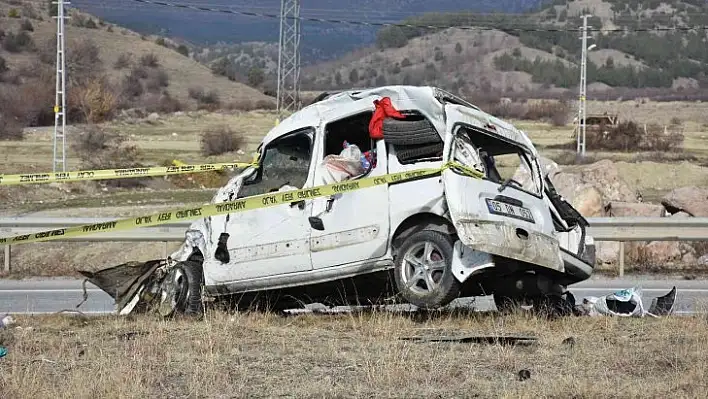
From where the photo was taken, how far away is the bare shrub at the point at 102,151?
40250mm

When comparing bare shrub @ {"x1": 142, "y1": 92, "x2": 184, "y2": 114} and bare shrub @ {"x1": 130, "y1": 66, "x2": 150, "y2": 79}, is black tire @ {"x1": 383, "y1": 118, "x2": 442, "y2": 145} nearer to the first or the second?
bare shrub @ {"x1": 142, "y1": 92, "x2": 184, "y2": 114}

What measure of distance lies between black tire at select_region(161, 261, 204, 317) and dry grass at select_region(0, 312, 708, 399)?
23.1 inches

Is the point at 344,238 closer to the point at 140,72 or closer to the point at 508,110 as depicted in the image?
the point at 508,110

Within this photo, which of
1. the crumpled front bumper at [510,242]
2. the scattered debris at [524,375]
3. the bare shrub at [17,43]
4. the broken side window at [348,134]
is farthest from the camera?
the bare shrub at [17,43]

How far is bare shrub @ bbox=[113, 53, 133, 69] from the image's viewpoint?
298ft

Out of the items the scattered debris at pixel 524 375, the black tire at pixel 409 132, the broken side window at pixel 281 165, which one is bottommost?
the scattered debris at pixel 524 375

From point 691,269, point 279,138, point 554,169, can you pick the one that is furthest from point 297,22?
point 279,138

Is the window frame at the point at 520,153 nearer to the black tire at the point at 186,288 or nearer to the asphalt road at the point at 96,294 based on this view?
the asphalt road at the point at 96,294

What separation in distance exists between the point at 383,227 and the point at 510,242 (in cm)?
109

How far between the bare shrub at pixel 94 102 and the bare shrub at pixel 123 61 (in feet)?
76.1

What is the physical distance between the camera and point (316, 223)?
9.61m

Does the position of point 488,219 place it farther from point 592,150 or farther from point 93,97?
point 93,97

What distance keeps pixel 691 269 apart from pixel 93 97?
52.8 metres

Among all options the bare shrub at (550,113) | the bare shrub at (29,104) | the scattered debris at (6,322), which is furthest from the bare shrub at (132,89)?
the scattered debris at (6,322)
